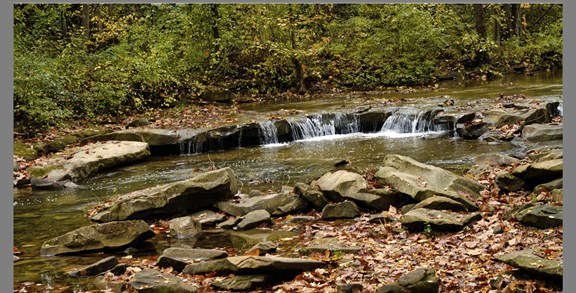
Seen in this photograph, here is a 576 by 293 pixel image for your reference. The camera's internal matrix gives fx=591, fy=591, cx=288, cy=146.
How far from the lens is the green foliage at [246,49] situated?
1983 cm

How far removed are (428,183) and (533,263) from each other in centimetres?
376

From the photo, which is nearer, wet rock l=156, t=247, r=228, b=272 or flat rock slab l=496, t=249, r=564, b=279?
flat rock slab l=496, t=249, r=564, b=279

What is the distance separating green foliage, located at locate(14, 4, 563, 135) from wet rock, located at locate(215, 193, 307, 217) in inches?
402

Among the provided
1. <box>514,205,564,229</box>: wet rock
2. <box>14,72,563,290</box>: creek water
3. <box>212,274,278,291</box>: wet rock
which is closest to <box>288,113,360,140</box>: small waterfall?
<box>14,72,563,290</box>: creek water

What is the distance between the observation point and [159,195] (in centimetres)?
939

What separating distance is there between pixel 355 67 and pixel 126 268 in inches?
863

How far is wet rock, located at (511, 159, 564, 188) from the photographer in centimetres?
855

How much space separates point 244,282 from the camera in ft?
20.0

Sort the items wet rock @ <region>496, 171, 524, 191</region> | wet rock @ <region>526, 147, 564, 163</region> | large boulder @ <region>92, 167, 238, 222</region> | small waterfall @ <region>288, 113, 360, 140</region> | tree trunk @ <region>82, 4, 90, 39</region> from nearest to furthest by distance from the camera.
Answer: wet rock @ <region>496, 171, 524, 191</region>
large boulder @ <region>92, 167, 238, 222</region>
wet rock @ <region>526, 147, 564, 163</region>
small waterfall @ <region>288, 113, 360, 140</region>
tree trunk @ <region>82, 4, 90, 39</region>

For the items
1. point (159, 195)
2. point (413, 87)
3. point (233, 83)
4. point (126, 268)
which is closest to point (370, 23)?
point (413, 87)

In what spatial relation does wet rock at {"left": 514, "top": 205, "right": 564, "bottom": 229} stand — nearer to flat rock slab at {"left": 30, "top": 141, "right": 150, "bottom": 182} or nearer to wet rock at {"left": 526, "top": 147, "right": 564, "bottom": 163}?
wet rock at {"left": 526, "top": 147, "right": 564, "bottom": 163}

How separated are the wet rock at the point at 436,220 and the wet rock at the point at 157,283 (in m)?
3.05

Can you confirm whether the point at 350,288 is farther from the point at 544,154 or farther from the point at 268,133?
the point at 268,133

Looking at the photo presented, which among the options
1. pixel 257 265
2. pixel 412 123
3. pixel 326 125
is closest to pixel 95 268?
pixel 257 265
